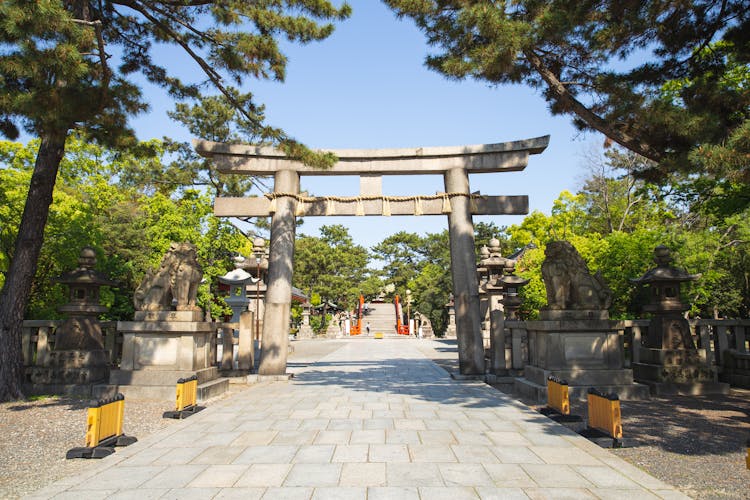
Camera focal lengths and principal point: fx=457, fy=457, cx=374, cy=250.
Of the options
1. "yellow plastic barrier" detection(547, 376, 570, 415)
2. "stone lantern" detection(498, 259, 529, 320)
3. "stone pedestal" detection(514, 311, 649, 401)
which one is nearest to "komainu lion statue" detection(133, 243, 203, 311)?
"yellow plastic barrier" detection(547, 376, 570, 415)

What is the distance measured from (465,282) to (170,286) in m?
6.45

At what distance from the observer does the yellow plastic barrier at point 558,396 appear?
635cm

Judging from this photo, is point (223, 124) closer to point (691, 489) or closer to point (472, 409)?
point (472, 409)

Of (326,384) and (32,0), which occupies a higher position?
(32,0)

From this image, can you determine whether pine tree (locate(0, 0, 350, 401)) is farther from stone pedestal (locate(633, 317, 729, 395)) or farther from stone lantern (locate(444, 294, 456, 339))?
stone lantern (locate(444, 294, 456, 339))

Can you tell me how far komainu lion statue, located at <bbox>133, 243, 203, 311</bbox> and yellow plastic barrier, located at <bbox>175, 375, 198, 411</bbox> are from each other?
6.48ft

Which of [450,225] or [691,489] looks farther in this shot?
[450,225]

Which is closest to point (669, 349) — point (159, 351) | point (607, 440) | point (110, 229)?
point (607, 440)

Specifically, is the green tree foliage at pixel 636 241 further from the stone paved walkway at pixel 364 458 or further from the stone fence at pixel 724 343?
the stone paved walkway at pixel 364 458

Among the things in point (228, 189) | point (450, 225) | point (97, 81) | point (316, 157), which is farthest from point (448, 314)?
point (97, 81)

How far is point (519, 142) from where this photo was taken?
11289 millimetres

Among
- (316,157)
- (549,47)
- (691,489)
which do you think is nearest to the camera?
(691,489)

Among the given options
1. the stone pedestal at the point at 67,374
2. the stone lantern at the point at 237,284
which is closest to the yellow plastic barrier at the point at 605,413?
the stone pedestal at the point at 67,374

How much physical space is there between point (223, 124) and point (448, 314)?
21553 mm
